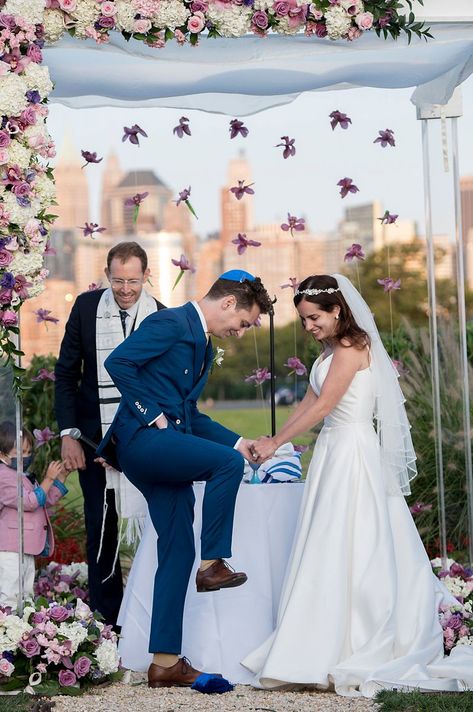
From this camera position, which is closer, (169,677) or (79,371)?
(169,677)

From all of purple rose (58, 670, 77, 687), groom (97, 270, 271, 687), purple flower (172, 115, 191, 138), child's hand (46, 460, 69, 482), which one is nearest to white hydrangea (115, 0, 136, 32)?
groom (97, 270, 271, 687)

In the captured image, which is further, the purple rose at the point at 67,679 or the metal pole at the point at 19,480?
the metal pole at the point at 19,480

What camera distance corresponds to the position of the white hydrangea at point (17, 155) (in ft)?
14.7

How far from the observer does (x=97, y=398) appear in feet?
18.2

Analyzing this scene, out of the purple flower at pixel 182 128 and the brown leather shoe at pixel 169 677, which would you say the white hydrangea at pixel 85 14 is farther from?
the brown leather shoe at pixel 169 677

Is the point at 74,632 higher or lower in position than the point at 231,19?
lower

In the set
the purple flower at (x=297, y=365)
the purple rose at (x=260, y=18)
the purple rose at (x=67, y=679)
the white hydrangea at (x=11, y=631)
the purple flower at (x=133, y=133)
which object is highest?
the purple rose at (x=260, y=18)

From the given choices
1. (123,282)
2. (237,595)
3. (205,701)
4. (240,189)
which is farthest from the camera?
(240,189)

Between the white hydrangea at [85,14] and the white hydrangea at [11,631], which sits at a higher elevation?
the white hydrangea at [85,14]

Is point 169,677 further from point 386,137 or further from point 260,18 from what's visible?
point 386,137

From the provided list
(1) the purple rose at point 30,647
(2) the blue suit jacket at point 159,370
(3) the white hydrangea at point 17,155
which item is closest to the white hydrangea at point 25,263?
(3) the white hydrangea at point 17,155

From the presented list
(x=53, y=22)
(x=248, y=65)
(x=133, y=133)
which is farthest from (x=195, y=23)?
(x=133, y=133)

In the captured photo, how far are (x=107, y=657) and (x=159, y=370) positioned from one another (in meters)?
1.20

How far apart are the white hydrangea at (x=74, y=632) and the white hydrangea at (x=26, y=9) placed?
111 centimetres
